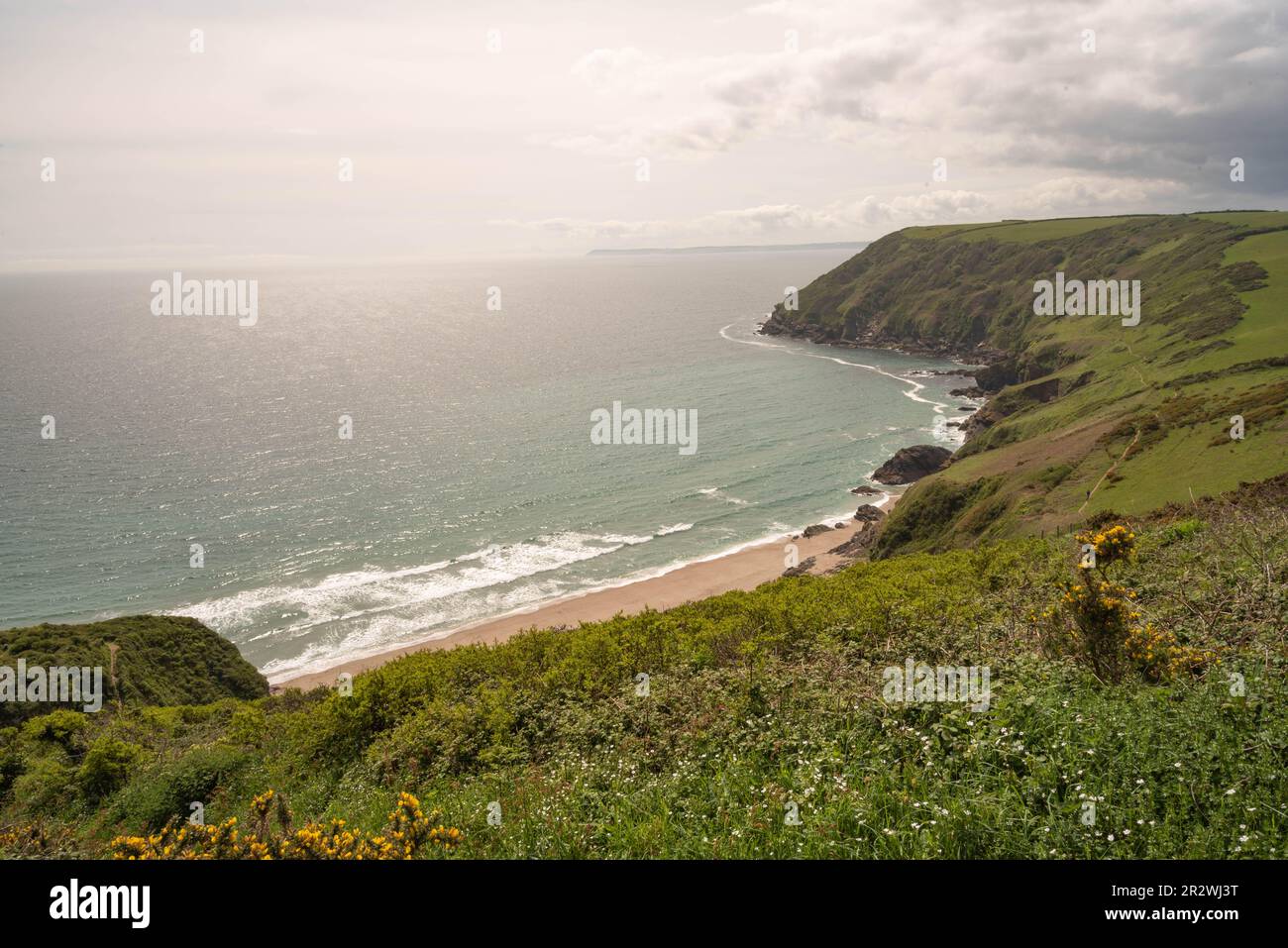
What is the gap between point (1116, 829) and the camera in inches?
229

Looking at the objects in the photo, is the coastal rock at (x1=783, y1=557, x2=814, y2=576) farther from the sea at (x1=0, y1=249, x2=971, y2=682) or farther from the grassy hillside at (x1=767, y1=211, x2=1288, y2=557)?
the sea at (x1=0, y1=249, x2=971, y2=682)

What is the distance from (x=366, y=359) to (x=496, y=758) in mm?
123197

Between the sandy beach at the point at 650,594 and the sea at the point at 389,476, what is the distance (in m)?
1.39

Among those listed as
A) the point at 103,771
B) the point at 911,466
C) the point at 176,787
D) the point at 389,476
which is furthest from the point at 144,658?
the point at 911,466

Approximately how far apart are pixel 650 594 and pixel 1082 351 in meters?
74.7

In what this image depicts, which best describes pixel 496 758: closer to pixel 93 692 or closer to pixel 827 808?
pixel 827 808

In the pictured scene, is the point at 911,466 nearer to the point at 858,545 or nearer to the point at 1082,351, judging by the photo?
the point at 858,545

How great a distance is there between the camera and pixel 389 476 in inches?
2608

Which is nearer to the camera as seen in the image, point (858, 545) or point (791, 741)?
point (791, 741)

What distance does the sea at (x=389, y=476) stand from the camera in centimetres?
4653

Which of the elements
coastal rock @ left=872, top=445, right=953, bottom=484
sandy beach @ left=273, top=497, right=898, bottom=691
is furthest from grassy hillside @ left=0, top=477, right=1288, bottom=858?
coastal rock @ left=872, top=445, right=953, bottom=484

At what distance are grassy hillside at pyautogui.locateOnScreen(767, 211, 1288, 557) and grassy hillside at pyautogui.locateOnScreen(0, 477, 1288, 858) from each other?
17.6m

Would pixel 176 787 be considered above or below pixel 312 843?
below

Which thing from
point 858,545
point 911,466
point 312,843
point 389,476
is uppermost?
point 312,843
